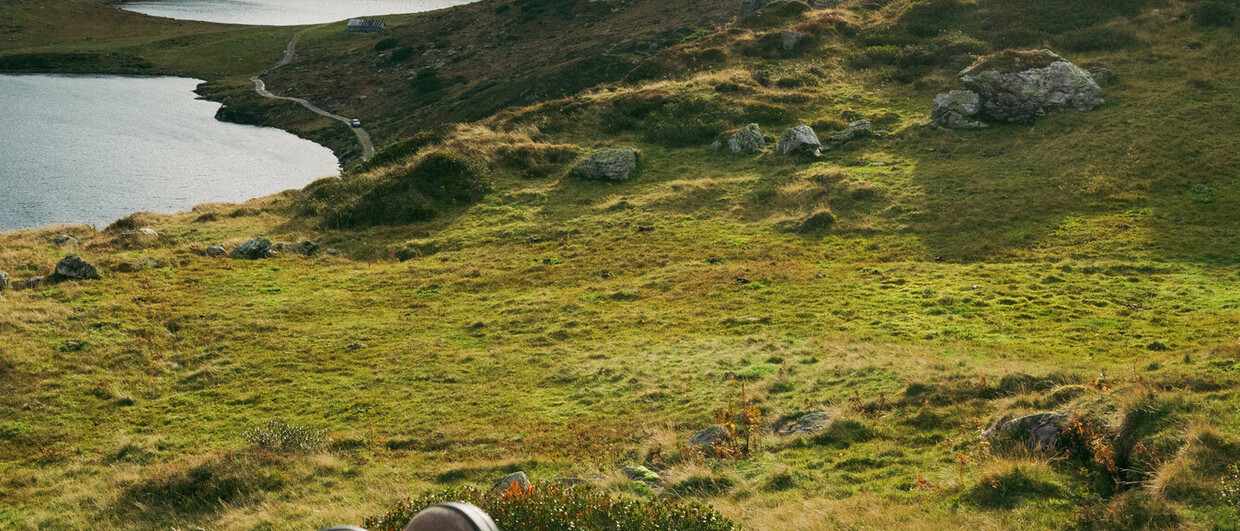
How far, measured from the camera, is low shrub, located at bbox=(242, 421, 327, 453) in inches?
720

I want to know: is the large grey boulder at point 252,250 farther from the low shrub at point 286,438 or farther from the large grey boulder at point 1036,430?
the large grey boulder at point 1036,430

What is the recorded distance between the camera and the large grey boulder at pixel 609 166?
4341 cm

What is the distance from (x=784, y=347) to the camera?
23.2 meters

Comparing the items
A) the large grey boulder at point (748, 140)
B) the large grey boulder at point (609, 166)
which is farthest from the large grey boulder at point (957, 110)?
the large grey boulder at point (609, 166)

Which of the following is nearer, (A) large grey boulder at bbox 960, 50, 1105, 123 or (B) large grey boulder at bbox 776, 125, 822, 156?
(B) large grey boulder at bbox 776, 125, 822, 156

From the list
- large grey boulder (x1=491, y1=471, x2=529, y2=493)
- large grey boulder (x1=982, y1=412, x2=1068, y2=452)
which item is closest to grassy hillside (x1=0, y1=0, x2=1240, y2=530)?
large grey boulder (x1=982, y1=412, x2=1068, y2=452)

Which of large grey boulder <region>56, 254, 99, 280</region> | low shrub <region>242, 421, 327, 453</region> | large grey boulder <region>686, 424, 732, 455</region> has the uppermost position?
large grey boulder <region>56, 254, 99, 280</region>

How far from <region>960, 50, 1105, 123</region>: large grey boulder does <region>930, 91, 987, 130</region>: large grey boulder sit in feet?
1.70

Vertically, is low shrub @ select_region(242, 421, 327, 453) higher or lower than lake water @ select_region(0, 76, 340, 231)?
lower

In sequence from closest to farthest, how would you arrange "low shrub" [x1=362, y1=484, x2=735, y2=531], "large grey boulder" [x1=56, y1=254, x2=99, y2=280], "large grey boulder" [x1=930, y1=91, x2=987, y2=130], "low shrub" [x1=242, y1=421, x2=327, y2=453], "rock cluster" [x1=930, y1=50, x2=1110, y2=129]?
1. "low shrub" [x1=362, y1=484, x2=735, y2=531]
2. "low shrub" [x1=242, y1=421, x2=327, y2=453]
3. "large grey boulder" [x1=56, y1=254, x2=99, y2=280]
4. "rock cluster" [x1=930, y1=50, x2=1110, y2=129]
5. "large grey boulder" [x1=930, y1=91, x2=987, y2=130]

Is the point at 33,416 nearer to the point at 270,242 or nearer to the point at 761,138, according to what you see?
the point at 270,242

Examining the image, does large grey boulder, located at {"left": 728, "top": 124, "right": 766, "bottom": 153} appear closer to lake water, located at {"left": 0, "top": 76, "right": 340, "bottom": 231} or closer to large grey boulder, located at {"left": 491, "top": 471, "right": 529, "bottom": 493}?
large grey boulder, located at {"left": 491, "top": 471, "right": 529, "bottom": 493}

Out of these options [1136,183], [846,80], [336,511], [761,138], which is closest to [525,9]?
[846,80]

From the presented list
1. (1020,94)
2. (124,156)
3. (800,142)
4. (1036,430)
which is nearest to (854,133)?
(800,142)
